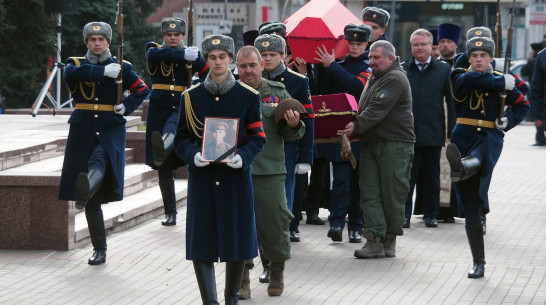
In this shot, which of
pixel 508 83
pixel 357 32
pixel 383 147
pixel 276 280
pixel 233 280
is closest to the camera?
pixel 233 280

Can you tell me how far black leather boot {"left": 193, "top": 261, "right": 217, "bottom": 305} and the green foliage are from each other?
15806 millimetres

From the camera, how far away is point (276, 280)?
9.25 metres

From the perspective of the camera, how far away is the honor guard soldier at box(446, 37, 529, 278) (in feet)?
32.8

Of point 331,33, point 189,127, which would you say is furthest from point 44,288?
point 331,33

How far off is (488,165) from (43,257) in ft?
12.0

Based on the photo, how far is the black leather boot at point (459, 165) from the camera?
9648 millimetres

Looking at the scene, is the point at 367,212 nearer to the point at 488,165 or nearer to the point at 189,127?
the point at 488,165

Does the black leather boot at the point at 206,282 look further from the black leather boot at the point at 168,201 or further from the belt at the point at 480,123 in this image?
the black leather boot at the point at 168,201

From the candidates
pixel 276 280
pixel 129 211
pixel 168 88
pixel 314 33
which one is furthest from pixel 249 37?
pixel 276 280

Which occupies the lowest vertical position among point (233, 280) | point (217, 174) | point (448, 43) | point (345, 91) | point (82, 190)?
point (233, 280)

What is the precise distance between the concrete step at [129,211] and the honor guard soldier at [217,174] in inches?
137

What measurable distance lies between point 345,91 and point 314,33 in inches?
26.1

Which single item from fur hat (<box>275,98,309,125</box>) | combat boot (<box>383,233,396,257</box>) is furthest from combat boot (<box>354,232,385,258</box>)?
fur hat (<box>275,98,309,125</box>)

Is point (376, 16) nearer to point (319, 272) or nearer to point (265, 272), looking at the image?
point (319, 272)
